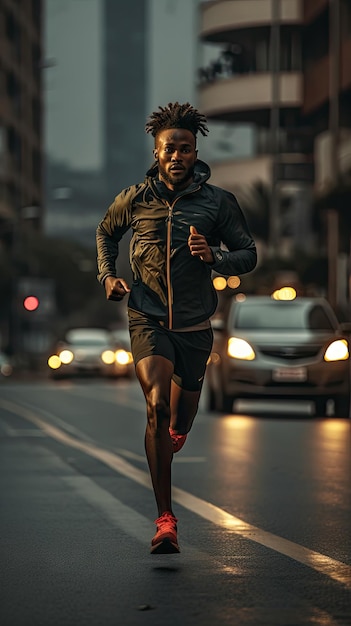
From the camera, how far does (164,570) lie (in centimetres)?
800

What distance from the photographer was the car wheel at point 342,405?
22.1 metres

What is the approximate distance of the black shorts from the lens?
346 inches

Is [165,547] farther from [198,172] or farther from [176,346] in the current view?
[198,172]

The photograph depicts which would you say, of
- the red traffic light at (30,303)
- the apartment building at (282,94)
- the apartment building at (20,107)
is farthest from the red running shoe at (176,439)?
the apartment building at (20,107)

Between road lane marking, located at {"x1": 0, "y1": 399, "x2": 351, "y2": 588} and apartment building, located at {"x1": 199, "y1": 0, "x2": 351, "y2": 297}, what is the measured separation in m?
43.8

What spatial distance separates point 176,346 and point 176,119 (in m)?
1.14

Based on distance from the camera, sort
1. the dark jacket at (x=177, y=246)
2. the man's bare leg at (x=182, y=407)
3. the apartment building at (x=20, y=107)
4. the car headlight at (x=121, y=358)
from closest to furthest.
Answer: the dark jacket at (x=177, y=246) < the man's bare leg at (x=182, y=407) < the car headlight at (x=121, y=358) < the apartment building at (x=20, y=107)

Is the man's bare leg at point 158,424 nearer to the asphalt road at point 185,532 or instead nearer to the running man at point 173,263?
the running man at point 173,263

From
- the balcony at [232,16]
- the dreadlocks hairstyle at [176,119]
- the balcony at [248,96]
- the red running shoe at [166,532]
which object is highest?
the balcony at [232,16]

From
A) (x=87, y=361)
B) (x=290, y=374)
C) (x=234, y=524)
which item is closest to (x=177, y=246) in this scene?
(x=234, y=524)

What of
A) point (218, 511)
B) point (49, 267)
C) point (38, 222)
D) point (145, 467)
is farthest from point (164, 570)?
point (38, 222)

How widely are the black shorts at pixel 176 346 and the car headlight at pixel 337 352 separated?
13412 millimetres

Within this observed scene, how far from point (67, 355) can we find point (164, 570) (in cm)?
3804

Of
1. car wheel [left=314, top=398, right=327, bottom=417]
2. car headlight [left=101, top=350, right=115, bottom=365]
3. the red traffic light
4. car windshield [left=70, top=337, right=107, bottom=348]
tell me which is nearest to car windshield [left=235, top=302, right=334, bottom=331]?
car wheel [left=314, top=398, right=327, bottom=417]
